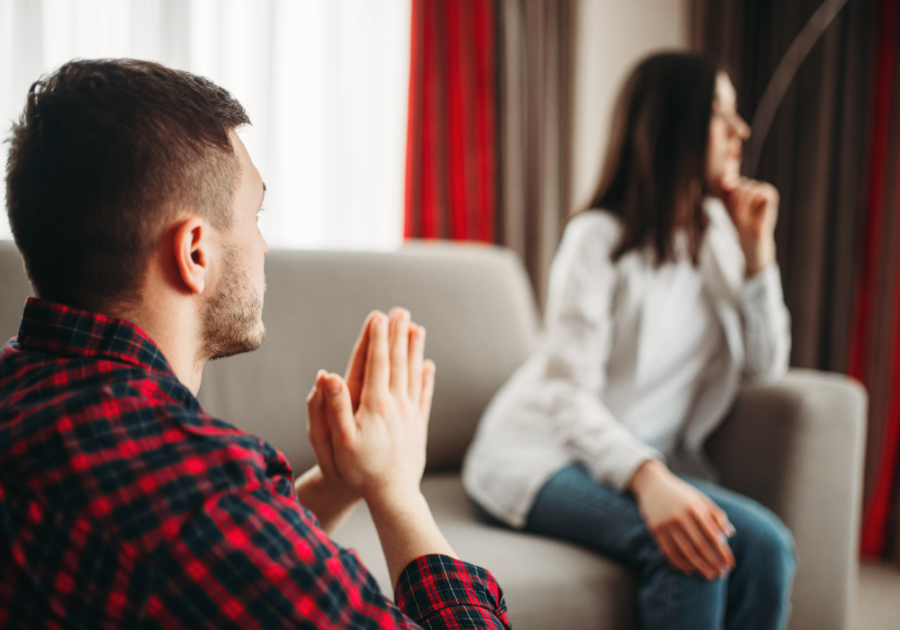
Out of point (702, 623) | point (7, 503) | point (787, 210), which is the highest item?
point (787, 210)

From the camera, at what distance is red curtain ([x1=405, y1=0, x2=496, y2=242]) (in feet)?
7.34

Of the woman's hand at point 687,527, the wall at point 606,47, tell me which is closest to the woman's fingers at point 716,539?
the woman's hand at point 687,527

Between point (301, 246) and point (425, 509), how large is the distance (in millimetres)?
751

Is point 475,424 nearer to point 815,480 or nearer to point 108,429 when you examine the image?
point 815,480

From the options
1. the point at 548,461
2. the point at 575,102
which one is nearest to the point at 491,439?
the point at 548,461

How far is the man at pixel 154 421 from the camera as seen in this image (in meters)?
0.40

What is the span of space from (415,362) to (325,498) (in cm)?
18

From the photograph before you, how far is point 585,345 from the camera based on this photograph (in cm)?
117

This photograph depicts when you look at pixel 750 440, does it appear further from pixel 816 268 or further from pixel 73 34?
pixel 73 34

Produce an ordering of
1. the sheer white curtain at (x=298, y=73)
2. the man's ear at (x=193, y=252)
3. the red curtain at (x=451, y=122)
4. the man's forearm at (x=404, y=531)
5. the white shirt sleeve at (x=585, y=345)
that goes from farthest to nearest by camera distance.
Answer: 1. the red curtain at (x=451, y=122)
2. the sheer white curtain at (x=298, y=73)
3. the white shirt sleeve at (x=585, y=345)
4. the man's forearm at (x=404, y=531)
5. the man's ear at (x=193, y=252)

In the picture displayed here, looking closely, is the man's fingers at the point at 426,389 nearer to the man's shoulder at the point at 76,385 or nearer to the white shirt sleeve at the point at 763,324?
the man's shoulder at the point at 76,385

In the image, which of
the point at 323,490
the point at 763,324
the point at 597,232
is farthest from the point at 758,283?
the point at 323,490

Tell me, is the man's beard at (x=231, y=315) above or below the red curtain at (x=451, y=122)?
below

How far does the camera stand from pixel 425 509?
68 centimetres
